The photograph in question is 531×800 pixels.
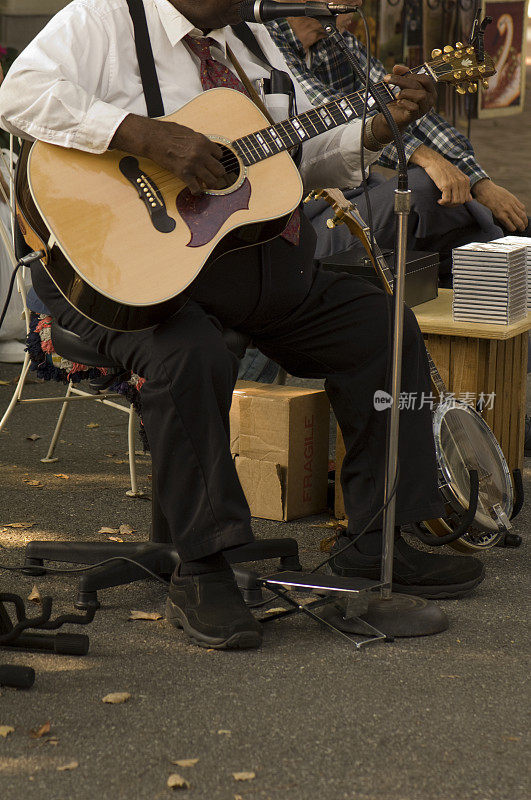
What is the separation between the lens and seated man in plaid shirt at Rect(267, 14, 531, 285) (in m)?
4.21

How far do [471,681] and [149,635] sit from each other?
74 cm

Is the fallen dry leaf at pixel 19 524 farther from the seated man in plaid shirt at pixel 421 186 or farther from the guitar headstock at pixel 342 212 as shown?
the seated man in plaid shirt at pixel 421 186

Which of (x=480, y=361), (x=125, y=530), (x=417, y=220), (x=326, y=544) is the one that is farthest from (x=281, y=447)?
(x=417, y=220)

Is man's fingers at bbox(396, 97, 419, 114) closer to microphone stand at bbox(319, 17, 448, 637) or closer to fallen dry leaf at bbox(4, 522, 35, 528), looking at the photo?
microphone stand at bbox(319, 17, 448, 637)

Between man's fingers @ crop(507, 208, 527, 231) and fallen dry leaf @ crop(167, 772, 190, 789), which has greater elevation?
man's fingers @ crop(507, 208, 527, 231)

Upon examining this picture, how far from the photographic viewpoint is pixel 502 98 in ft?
30.2

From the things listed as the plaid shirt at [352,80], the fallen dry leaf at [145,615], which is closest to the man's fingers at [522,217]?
the plaid shirt at [352,80]

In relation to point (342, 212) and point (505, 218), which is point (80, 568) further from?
point (505, 218)

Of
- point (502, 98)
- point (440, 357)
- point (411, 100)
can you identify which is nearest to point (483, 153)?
point (502, 98)

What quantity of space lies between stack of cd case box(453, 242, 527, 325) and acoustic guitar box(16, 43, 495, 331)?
2.39ft

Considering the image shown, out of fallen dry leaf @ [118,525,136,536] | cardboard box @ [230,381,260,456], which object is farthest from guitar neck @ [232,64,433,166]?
fallen dry leaf @ [118,525,136,536]

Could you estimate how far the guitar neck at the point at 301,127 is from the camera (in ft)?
8.79

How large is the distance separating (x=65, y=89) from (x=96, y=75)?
14 centimetres

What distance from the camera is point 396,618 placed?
259cm
